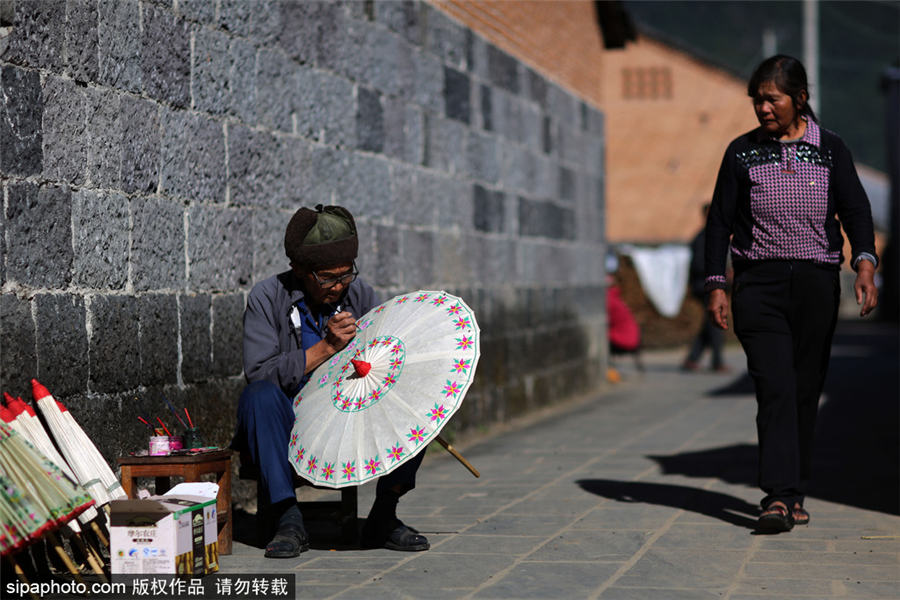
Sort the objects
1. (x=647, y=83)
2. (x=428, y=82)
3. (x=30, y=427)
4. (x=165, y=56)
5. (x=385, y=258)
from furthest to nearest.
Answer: (x=647, y=83), (x=428, y=82), (x=385, y=258), (x=165, y=56), (x=30, y=427)

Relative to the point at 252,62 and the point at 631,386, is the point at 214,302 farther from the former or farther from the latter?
the point at 631,386

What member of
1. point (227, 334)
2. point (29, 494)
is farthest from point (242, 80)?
point (29, 494)

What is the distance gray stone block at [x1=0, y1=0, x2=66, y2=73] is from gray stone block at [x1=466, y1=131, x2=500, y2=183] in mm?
5051

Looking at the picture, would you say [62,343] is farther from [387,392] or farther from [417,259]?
[417,259]

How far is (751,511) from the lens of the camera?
629 cm

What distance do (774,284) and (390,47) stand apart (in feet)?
11.1

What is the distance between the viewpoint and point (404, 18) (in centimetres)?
860

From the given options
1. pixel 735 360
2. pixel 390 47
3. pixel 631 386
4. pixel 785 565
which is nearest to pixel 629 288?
pixel 735 360

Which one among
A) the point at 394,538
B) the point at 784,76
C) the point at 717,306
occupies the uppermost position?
the point at 784,76

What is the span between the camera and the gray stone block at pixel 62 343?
4.84 meters

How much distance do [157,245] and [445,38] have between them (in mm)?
4153

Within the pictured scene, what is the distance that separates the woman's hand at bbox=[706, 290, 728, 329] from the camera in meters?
5.93

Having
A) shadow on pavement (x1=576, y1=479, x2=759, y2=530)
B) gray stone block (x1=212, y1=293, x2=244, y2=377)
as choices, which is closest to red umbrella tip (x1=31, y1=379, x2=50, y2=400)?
gray stone block (x1=212, y1=293, x2=244, y2=377)

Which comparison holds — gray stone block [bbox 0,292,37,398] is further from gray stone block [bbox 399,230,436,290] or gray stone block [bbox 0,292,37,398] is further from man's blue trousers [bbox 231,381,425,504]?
gray stone block [bbox 399,230,436,290]
